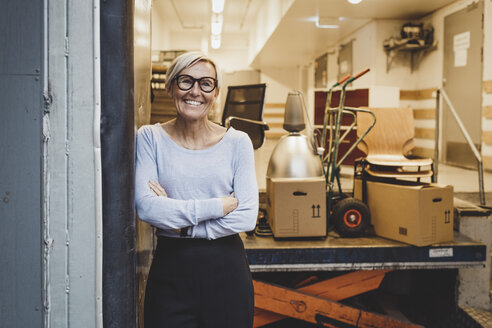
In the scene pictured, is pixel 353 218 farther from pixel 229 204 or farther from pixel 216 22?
pixel 216 22

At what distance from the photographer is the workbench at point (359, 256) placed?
8.87ft

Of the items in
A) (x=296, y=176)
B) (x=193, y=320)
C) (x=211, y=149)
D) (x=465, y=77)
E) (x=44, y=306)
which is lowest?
(x=193, y=320)

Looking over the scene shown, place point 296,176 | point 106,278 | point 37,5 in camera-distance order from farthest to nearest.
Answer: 1. point 296,176
2. point 106,278
3. point 37,5

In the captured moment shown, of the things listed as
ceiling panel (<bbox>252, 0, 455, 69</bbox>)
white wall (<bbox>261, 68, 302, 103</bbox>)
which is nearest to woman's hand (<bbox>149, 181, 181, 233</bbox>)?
ceiling panel (<bbox>252, 0, 455, 69</bbox>)

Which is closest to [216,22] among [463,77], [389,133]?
[463,77]

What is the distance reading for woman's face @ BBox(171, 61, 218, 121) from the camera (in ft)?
4.69

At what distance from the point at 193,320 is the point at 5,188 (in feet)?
2.27

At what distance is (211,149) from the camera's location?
4.82ft

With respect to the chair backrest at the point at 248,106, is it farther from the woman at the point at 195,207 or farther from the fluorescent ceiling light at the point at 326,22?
the fluorescent ceiling light at the point at 326,22

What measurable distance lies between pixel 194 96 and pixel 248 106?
301 centimetres

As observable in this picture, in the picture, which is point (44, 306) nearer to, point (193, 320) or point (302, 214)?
point (193, 320)

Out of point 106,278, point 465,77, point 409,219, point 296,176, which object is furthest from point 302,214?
A: point 465,77

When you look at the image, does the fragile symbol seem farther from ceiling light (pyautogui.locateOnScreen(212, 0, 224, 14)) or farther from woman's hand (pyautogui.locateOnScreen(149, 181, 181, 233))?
ceiling light (pyautogui.locateOnScreen(212, 0, 224, 14))

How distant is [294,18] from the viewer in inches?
289
